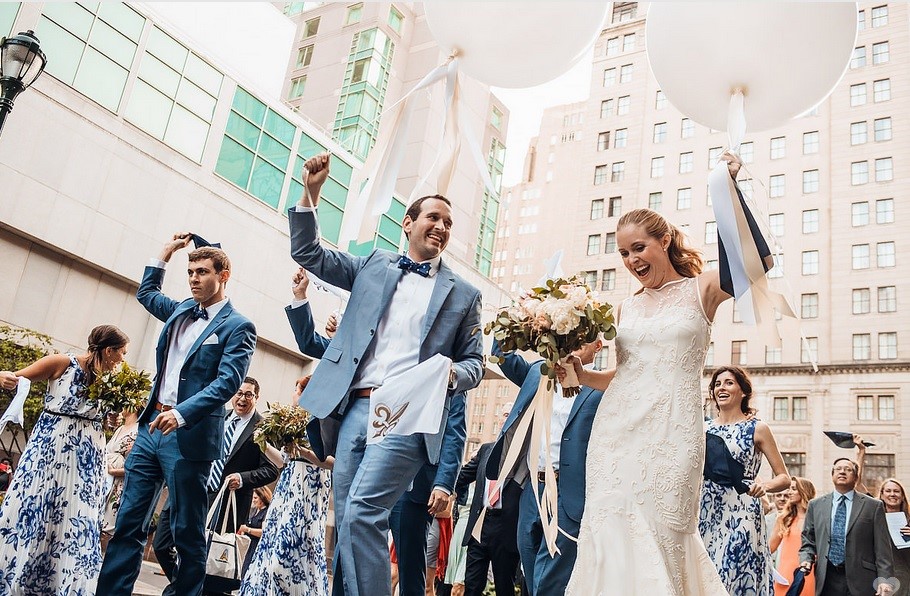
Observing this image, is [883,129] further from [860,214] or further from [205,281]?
[205,281]

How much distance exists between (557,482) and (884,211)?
170 feet

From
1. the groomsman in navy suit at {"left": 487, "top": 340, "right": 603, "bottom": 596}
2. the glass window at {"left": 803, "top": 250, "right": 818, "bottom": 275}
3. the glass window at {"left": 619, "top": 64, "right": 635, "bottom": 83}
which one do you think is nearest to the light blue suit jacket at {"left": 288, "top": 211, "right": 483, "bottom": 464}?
the groomsman in navy suit at {"left": 487, "top": 340, "right": 603, "bottom": 596}

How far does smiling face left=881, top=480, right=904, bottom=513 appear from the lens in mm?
8375

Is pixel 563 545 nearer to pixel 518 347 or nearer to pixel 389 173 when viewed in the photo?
pixel 518 347

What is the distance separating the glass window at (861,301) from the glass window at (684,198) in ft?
42.9

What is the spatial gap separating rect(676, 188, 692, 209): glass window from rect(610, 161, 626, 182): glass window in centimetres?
491

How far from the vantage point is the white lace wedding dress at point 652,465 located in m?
3.21

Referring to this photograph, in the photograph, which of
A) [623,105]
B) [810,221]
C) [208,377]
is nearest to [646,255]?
[208,377]

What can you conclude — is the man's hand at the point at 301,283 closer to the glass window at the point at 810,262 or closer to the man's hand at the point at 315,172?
the man's hand at the point at 315,172

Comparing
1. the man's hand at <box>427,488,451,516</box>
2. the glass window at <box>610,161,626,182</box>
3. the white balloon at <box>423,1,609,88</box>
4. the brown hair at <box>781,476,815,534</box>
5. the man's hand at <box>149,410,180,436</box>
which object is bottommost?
the man's hand at <box>427,488,451,516</box>

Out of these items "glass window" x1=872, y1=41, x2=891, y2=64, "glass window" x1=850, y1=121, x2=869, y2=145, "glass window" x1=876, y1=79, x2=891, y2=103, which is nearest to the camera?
"glass window" x1=876, y1=79, x2=891, y2=103

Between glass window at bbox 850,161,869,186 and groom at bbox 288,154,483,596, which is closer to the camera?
groom at bbox 288,154,483,596

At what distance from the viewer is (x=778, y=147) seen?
179 ft

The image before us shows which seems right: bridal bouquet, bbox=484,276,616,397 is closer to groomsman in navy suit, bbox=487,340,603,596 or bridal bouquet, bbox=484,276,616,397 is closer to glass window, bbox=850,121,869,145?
groomsman in navy suit, bbox=487,340,603,596
